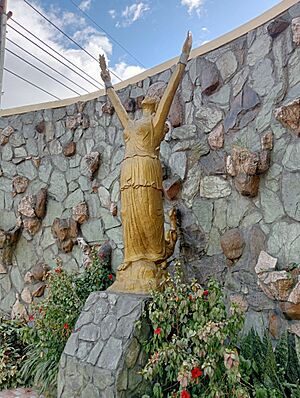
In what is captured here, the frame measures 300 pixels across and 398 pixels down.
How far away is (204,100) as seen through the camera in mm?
4098

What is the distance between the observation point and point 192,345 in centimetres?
261

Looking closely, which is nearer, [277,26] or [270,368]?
[270,368]

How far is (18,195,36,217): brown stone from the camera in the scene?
5367 millimetres

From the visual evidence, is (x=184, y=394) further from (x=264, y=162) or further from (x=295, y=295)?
(x=264, y=162)

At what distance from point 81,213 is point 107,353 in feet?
8.02

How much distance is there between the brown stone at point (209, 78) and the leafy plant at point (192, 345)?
199 cm

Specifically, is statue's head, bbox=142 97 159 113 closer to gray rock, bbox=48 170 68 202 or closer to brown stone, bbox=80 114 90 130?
brown stone, bbox=80 114 90 130

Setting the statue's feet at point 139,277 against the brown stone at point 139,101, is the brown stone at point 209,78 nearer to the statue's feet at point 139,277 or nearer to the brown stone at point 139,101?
the brown stone at point 139,101

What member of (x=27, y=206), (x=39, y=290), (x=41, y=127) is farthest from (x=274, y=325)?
(x=41, y=127)

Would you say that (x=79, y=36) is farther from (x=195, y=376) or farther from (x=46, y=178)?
(x=195, y=376)

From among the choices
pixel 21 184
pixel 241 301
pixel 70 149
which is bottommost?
pixel 241 301

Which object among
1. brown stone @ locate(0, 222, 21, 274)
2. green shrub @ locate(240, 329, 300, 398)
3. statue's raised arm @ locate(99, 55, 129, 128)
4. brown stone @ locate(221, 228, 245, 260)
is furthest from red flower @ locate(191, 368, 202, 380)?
brown stone @ locate(0, 222, 21, 274)

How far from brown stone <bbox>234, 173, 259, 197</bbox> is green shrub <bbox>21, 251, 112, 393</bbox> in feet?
5.84

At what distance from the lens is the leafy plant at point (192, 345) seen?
2.37 m
